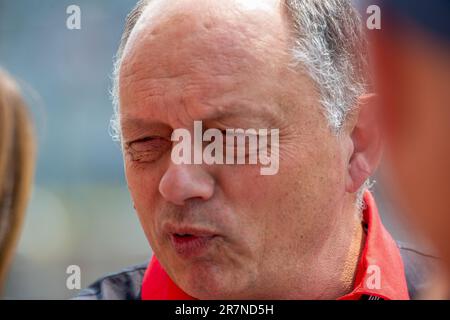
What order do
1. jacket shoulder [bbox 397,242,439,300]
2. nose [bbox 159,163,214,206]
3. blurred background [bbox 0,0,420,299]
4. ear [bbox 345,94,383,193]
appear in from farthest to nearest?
1. blurred background [bbox 0,0,420,299]
2. jacket shoulder [bbox 397,242,439,300]
3. ear [bbox 345,94,383,193]
4. nose [bbox 159,163,214,206]

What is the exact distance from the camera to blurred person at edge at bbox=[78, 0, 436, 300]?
1.17 meters

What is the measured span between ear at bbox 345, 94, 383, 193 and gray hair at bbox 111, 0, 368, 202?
0.02m

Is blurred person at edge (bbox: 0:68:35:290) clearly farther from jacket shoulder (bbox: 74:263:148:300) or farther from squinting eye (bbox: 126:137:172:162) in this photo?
squinting eye (bbox: 126:137:172:162)

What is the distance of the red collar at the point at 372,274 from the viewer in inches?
50.8

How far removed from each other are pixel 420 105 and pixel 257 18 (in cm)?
40

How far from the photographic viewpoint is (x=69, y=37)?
4.88 feet

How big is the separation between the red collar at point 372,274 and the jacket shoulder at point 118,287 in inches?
1.3

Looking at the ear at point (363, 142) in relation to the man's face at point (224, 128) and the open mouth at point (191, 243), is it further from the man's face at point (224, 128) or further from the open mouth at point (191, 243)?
the open mouth at point (191, 243)

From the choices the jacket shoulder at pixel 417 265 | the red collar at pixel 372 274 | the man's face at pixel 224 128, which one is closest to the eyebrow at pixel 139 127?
the man's face at pixel 224 128

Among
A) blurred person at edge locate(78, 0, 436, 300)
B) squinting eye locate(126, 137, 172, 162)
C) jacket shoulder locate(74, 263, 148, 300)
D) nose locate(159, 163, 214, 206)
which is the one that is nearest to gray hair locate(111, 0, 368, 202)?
blurred person at edge locate(78, 0, 436, 300)
